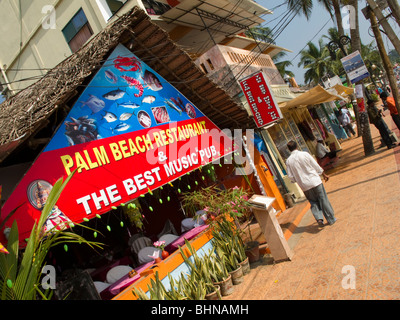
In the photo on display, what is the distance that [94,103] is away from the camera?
5.86 metres

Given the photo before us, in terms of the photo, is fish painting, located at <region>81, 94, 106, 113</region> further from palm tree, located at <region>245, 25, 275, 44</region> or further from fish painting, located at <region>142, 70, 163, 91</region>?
palm tree, located at <region>245, 25, 275, 44</region>

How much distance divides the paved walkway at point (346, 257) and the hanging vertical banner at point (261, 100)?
122 inches

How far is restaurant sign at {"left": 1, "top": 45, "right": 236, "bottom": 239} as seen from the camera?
4715 mm

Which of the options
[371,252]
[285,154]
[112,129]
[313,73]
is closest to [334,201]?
[371,252]

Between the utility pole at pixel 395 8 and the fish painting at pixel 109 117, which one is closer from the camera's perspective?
the fish painting at pixel 109 117

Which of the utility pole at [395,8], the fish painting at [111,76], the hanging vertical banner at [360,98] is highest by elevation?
the fish painting at [111,76]

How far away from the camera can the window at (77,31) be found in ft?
42.6

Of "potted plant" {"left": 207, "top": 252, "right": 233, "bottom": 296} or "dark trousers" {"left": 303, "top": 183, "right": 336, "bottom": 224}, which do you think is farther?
"dark trousers" {"left": 303, "top": 183, "right": 336, "bottom": 224}

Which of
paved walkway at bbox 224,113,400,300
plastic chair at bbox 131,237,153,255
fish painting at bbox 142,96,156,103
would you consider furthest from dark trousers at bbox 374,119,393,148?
plastic chair at bbox 131,237,153,255

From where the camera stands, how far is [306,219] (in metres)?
7.93

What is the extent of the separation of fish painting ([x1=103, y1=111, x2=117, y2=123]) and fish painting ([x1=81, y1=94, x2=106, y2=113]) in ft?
0.52

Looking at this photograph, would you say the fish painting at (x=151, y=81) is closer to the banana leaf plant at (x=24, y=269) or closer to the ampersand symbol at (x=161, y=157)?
the ampersand symbol at (x=161, y=157)

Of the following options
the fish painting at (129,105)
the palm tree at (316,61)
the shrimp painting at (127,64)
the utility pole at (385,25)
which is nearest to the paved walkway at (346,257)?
the fish painting at (129,105)
